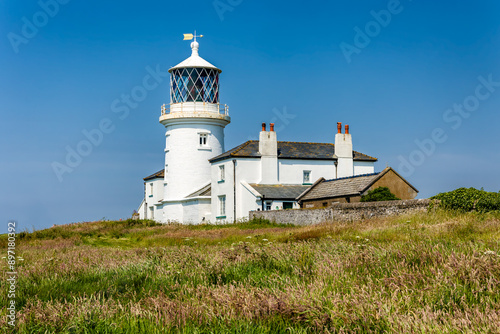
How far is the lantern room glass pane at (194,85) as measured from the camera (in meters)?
39.3

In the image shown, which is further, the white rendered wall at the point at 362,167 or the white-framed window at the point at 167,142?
the white-framed window at the point at 167,142

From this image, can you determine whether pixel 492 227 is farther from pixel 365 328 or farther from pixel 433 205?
pixel 365 328

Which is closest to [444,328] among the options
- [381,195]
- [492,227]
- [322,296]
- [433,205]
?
[322,296]

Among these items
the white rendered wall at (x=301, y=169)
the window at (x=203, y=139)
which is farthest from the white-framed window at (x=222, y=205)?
the window at (x=203, y=139)

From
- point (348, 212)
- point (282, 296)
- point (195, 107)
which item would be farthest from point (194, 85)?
point (282, 296)

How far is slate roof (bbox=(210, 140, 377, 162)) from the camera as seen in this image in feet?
121

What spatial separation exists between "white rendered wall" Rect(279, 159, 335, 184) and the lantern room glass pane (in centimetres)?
725

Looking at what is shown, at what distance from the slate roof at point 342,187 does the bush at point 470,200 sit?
11040mm

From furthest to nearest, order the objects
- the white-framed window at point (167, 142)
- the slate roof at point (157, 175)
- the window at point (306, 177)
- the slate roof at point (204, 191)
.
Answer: the slate roof at point (157, 175) < the white-framed window at point (167, 142) < the slate roof at point (204, 191) < the window at point (306, 177)

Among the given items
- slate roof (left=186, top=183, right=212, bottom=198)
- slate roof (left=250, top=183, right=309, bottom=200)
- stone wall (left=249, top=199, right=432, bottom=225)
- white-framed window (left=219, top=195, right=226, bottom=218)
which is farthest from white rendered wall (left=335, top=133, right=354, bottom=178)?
stone wall (left=249, top=199, right=432, bottom=225)

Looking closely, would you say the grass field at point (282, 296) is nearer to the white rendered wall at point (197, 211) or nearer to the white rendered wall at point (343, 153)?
the white rendered wall at point (197, 211)

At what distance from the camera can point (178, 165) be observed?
39.4 m

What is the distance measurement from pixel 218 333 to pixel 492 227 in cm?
934

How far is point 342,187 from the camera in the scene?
3234 centimetres
